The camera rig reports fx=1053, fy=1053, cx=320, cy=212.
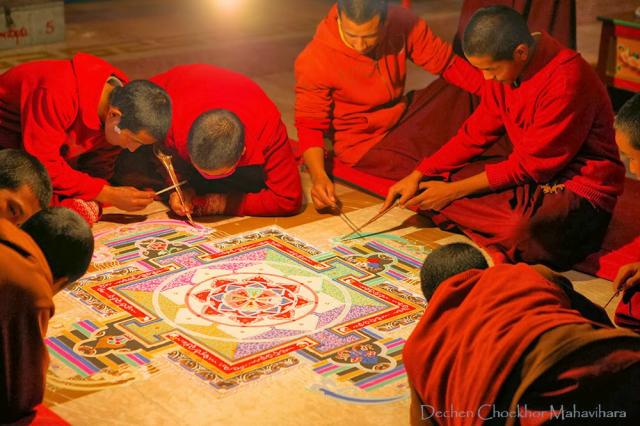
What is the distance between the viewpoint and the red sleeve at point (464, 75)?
5000 millimetres

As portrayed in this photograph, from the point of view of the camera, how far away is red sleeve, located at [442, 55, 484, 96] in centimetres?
500

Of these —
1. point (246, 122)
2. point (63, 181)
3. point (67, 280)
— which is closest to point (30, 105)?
point (63, 181)

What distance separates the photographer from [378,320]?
3670mm

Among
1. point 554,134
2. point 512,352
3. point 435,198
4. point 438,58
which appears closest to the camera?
point 512,352

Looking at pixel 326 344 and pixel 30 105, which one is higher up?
pixel 30 105

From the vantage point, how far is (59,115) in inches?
164

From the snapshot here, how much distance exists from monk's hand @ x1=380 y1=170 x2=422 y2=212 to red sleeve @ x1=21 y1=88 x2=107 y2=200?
1322mm

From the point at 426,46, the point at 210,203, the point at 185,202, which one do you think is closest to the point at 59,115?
the point at 185,202

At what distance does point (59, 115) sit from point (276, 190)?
96 centimetres

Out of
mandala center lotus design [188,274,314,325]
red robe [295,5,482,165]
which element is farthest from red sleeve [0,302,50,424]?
red robe [295,5,482,165]

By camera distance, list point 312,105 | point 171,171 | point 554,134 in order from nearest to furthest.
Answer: point 554,134
point 171,171
point 312,105

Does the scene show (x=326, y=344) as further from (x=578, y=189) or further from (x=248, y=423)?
(x=578, y=189)

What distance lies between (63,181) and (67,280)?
1.46 meters

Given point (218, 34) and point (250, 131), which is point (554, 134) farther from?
point (218, 34)
